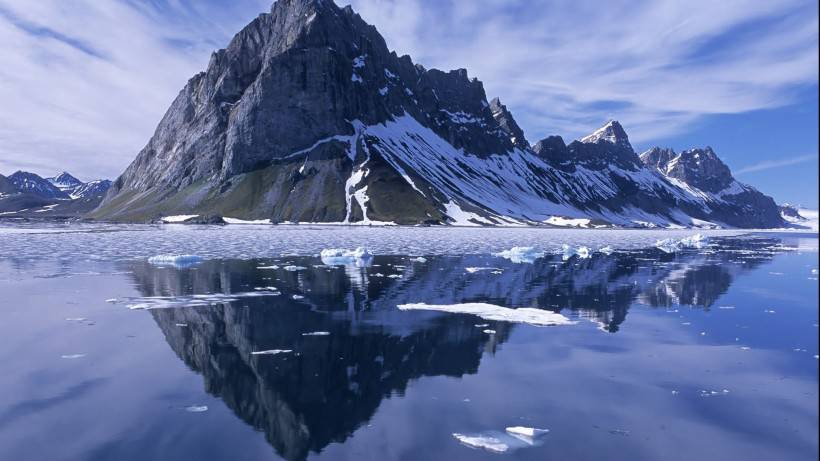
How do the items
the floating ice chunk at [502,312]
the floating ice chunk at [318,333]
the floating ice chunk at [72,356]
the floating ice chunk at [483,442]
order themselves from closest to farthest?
the floating ice chunk at [483,442]
the floating ice chunk at [72,356]
the floating ice chunk at [318,333]
the floating ice chunk at [502,312]

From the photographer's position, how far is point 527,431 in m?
12.5

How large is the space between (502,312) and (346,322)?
7.54 m

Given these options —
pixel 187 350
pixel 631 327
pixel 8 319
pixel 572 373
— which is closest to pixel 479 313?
pixel 631 327

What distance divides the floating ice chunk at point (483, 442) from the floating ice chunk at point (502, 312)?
12.3m

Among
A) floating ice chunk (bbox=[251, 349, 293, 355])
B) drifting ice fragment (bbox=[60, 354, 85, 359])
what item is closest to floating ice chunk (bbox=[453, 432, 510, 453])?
floating ice chunk (bbox=[251, 349, 293, 355])

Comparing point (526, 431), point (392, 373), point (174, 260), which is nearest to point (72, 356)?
point (392, 373)

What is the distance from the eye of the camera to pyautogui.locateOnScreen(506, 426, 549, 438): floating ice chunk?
1237 cm

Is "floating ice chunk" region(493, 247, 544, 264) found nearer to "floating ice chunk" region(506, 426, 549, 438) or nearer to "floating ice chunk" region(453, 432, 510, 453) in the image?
"floating ice chunk" region(506, 426, 549, 438)

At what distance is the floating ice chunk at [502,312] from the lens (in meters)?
24.7

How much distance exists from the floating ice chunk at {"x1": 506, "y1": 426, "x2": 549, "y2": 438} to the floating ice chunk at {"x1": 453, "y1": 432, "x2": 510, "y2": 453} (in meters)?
0.58

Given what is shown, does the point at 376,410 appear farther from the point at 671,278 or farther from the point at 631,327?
the point at 671,278

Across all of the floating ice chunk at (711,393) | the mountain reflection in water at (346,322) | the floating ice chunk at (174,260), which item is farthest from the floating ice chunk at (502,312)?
the floating ice chunk at (174,260)

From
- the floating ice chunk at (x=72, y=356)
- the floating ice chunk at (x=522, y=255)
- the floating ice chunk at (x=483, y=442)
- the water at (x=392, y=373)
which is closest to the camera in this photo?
the floating ice chunk at (x=483, y=442)

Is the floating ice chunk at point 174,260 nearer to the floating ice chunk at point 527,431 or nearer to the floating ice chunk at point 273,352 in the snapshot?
the floating ice chunk at point 273,352
